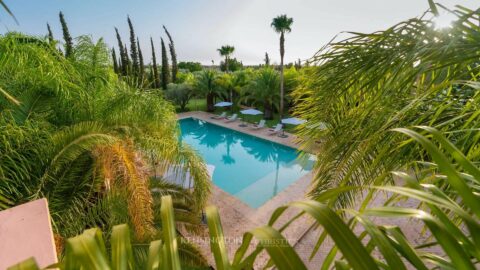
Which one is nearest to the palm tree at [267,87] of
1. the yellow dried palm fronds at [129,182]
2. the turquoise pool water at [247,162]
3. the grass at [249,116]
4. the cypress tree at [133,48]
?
the grass at [249,116]

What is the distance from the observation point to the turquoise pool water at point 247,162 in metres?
10.9

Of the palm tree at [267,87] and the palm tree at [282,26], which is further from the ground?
the palm tree at [282,26]

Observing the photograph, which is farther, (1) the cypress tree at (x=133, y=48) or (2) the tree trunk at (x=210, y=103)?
(1) the cypress tree at (x=133, y=48)

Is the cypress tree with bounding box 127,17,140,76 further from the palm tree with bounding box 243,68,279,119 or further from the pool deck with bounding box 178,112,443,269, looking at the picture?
the pool deck with bounding box 178,112,443,269

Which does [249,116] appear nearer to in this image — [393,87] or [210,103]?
[210,103]

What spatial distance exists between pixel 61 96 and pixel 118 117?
0.96 meters

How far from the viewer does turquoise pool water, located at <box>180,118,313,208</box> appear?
35.7 ft

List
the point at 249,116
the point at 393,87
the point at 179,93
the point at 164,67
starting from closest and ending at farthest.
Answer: the point at 393,87
the point at 249,116
the point at 179,93
the point at 164,67

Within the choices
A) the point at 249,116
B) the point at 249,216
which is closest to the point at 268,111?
the point at 249,116

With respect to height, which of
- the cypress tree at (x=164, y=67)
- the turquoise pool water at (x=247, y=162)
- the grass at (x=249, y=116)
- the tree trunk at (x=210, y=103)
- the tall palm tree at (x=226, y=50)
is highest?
the tall palm tree at (x=226, y=50)

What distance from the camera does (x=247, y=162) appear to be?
14188 millimetres

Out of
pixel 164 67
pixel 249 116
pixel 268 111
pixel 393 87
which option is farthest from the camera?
pixel 164 67

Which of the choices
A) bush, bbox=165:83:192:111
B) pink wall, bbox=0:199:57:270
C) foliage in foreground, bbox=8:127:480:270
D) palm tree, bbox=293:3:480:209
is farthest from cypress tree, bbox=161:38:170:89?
foliage in foreground, bbox=8:127:480:270

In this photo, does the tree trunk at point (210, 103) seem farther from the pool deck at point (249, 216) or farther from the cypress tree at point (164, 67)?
the pool deck at point (249, 216)
